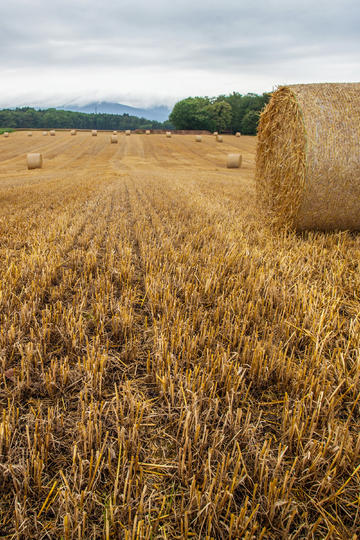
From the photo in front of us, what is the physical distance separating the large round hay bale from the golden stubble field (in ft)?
4.21

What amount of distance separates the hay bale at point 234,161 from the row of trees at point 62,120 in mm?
106919

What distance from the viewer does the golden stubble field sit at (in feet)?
4.17

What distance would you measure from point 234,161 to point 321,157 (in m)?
21.7

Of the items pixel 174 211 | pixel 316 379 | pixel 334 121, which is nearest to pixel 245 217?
pixel 174 211

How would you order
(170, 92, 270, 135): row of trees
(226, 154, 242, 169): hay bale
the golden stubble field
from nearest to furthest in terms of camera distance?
the golden stubble field < (226, 154, 242, 169): hay bale < (170, 92, 270, 135): row of trees

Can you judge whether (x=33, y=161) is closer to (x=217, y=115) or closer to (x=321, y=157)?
(x=321, y=157)

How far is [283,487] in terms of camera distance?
4.27 feet

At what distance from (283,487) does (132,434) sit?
0.71 metres

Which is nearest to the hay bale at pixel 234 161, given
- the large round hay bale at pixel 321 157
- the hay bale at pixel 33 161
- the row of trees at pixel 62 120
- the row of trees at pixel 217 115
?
the hay bale at pixel 33 161

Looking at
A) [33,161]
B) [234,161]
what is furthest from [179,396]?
[234,161]

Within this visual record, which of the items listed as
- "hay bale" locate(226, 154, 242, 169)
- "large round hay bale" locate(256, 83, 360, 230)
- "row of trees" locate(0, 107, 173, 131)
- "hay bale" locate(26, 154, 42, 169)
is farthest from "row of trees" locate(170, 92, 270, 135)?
"large round hay bale" locate(256, 83, 360, 230)

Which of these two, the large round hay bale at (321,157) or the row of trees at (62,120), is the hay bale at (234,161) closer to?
the large round hay bale at (321,157)

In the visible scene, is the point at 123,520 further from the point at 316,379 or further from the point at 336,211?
the point at 336,211

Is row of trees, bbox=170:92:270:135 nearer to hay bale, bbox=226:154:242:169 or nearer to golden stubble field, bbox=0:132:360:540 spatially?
hay bale, bbox=226:154:242:169
